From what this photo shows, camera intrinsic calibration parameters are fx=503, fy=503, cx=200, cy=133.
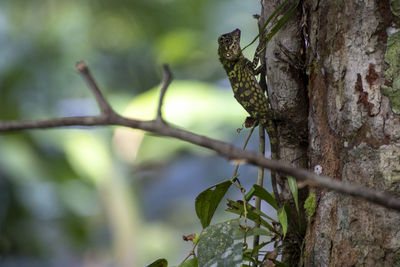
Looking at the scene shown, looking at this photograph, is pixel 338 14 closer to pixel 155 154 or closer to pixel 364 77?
pixel 364 77

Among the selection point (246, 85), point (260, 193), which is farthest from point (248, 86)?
point (260, 193)

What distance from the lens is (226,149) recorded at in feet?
1.92

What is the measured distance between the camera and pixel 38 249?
372 inches

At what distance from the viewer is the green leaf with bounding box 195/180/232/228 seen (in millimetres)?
1353

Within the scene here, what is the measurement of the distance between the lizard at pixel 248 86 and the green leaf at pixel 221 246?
34 centimetres

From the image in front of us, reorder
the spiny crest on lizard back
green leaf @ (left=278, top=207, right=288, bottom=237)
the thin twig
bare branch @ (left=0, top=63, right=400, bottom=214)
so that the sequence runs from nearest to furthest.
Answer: bare branch @ (left=0, top=63, right=400, bottom=214)
green leaf @ (left=278, top=207, right=288, bottom=237)
the thin twig
the spiny crest on lizard back

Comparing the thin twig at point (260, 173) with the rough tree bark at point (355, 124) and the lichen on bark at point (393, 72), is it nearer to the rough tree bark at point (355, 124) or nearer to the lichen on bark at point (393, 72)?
the rough tree bark at point (355, 124)

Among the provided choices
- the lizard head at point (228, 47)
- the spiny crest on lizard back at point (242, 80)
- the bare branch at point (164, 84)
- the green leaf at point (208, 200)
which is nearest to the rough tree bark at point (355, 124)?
the green leaf at point (208, 200)

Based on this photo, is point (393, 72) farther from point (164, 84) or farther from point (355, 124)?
point (164, 84)

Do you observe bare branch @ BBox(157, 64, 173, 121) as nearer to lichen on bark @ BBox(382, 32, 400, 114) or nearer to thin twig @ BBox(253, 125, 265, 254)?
lichen on bark @ BBox(382, 32, 400, 114)

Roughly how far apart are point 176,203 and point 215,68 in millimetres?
2819

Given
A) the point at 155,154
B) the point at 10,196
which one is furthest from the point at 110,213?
the point at 10,196

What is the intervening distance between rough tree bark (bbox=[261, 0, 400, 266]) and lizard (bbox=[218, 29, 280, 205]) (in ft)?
0.92

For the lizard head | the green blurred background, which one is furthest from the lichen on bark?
the green blurred background
